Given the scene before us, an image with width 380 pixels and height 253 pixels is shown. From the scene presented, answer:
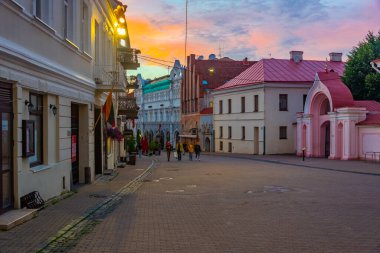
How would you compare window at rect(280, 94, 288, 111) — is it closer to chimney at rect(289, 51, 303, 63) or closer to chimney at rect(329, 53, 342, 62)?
chimney at rect(289, 51, 303, 63)

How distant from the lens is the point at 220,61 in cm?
6931

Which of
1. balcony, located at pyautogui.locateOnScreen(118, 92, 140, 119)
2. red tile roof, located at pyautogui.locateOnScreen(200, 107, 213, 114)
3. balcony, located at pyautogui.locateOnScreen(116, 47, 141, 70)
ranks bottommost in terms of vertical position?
balcony, located at pyautogui.locateOnScreen(118, 92, 140, 119)

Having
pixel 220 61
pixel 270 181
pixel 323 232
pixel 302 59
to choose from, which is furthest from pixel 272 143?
pixel 323 232

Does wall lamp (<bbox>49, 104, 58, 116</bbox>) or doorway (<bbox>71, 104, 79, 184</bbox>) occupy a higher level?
wall lamp (<bbox>49, 104, 58, 116</bbox>)

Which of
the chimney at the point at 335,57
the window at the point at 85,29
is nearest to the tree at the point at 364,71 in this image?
the chimney at the point at 335,57

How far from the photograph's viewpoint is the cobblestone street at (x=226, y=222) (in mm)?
8250

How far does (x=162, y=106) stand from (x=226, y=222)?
75323 mm

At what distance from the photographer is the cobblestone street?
8.25 meters

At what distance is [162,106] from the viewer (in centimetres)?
8550

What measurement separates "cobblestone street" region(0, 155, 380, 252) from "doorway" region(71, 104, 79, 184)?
Result: 1493 mm

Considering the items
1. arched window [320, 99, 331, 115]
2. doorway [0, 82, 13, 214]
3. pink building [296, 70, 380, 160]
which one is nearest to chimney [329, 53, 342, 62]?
pink building [296, 70, 380, 160]

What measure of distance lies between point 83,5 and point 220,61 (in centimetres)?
5287

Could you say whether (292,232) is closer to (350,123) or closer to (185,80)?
(350,123)

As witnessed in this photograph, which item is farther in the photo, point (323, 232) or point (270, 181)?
point (270, 181)
